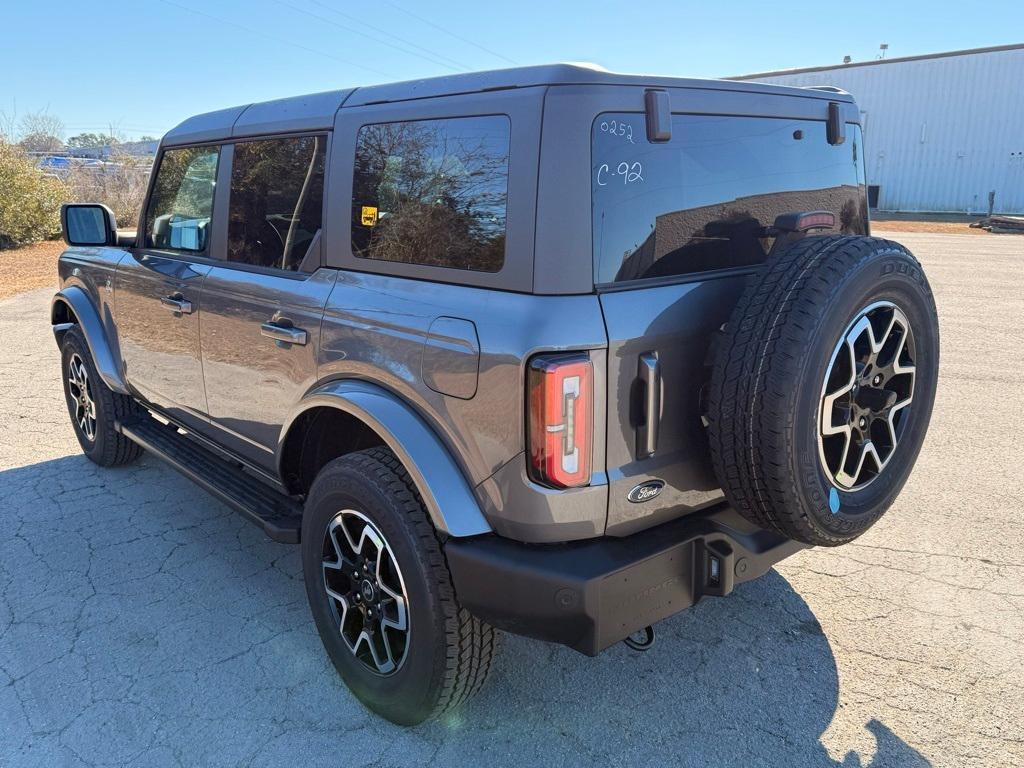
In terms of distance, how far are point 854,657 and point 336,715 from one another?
190 cm

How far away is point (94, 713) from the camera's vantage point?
2.64 meters

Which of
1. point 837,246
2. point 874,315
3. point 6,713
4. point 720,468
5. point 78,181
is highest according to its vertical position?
point 78,181

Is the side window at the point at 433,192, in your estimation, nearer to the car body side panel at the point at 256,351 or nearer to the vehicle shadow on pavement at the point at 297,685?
the car body side panel at the point at 256,351

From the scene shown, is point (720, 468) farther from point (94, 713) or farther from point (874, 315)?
point (94, 713)

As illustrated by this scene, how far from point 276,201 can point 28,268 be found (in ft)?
49.5

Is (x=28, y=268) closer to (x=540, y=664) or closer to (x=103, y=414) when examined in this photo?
(x=103, y=414)

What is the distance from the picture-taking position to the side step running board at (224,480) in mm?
3002

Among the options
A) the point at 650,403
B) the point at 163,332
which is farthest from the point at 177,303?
the point at 650,403

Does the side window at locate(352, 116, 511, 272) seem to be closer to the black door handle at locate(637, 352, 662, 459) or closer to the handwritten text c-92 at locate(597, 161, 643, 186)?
the handwritten text c-92 at locate(597, 161, 643, 186)

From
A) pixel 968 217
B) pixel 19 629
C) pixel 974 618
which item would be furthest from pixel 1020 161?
pixel 19 629

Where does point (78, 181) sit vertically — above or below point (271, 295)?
above

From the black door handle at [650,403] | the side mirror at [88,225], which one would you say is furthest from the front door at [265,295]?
the side mirror at [88,225]

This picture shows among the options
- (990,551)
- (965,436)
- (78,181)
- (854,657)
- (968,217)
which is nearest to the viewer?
(854,657)

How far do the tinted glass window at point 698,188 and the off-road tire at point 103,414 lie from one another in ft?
11.4
